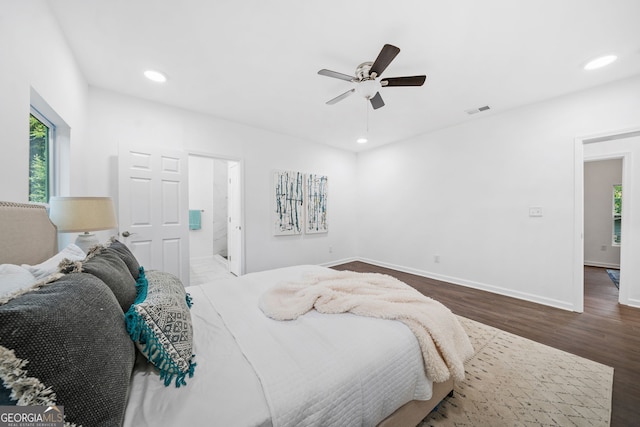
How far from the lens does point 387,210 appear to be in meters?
4.78

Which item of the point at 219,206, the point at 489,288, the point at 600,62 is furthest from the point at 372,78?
the point at 219,206

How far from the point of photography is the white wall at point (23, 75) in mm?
1188

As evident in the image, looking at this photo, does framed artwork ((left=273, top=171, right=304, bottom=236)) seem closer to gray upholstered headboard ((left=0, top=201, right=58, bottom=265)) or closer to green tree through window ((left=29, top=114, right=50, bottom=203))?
green tree through window ((left=29, top=114, right=50, bottom=203))

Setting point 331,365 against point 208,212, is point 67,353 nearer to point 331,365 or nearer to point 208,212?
point 331,365

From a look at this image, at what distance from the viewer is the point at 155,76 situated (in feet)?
7.95

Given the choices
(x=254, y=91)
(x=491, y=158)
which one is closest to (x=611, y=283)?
(x=491, y=158)

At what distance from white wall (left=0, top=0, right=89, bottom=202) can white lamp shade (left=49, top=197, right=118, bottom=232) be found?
0.26 metres

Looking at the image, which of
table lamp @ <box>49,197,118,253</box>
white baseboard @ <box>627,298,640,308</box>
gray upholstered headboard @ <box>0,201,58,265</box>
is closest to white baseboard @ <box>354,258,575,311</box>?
white baseboard @ <box>627,298,640,308</box>

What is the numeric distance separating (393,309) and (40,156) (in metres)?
2.98

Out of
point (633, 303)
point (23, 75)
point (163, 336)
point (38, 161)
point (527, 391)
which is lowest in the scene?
point (527, 391)

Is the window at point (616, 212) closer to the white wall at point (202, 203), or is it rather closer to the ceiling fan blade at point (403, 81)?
the ceiling fan blade at point (403, 81)

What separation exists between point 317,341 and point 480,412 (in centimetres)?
117

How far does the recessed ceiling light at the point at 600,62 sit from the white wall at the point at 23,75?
435cm

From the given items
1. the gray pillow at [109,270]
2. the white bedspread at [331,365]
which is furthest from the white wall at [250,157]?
the white bedspread at [331,365]
